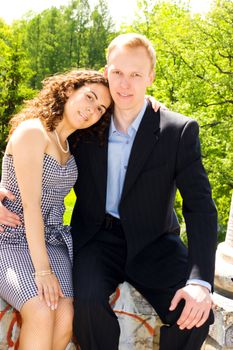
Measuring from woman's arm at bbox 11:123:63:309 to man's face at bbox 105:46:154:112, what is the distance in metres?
0.56

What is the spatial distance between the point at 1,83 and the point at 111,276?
21345 mm

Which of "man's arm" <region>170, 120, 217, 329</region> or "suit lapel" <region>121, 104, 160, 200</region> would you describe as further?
"suit lapel" <region>121, 104, 160, 200</region>

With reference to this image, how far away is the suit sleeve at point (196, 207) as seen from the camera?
317 cm

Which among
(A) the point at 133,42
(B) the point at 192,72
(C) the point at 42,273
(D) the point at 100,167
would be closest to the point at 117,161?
(D) the point at 100,167

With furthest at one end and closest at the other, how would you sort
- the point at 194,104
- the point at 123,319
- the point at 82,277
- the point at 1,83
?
1. the point at 1,83
2. the point at 194,104
3. the point at 123,319
4. the point at 82,277

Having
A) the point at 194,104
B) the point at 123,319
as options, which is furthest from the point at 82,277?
the point at 194,104

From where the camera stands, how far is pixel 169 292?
3203 millimetres

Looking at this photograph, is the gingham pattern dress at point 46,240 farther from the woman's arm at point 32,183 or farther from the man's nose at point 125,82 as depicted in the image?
the man's nose at point 125,82

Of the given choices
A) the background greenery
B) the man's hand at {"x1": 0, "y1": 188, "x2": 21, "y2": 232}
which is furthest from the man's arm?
the background greenery

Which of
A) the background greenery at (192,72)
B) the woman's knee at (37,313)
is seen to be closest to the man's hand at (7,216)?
the woman's knee at (37,313)

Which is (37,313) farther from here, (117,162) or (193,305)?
(117,162)

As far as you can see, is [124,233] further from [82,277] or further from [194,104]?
[194,104]

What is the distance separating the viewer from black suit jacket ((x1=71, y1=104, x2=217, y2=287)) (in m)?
3.30

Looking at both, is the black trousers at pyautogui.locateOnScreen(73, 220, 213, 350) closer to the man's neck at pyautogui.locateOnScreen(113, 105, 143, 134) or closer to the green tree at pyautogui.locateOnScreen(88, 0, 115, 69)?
the man's neck at pyautogui.locateOnScreen(113, 105, 143, 134)
